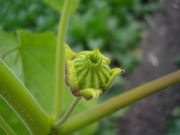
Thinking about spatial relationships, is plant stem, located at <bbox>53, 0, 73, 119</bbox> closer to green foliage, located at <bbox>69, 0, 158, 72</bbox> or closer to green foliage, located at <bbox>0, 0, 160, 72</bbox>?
green foliage, located at <bbox>0, 0, 160, 72</bbox>

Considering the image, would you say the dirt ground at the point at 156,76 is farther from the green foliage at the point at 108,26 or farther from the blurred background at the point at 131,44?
the green foliage at the point at 108,26

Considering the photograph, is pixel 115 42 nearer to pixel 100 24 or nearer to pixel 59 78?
pixel 100 24

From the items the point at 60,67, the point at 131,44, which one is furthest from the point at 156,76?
the point at 60,67

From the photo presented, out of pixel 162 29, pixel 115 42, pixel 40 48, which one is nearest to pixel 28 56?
pixel 40 48

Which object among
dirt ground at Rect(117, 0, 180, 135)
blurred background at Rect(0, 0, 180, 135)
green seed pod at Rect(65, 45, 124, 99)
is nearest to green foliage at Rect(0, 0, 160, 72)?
blurred background at Rect(0, 0, 180, 135)

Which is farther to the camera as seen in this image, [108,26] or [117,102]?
[108,26]

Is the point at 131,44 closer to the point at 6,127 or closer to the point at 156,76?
the point at 156,76
